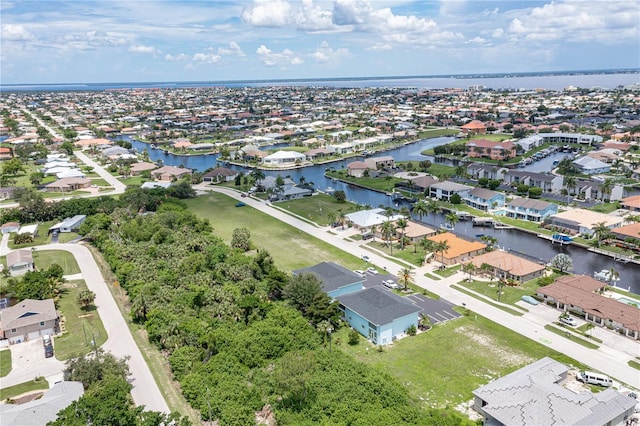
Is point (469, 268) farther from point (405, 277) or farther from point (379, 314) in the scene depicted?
point (379, 314)

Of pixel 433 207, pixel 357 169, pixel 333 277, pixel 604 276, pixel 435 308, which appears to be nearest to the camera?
pixel 435 308

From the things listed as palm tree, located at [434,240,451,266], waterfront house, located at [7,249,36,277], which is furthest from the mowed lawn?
waterfront house, located at [7,249,36,277]

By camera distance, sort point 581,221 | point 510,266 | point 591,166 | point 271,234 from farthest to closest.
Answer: point 591,166 < point 271,234 < point 581,221 < point 510,266

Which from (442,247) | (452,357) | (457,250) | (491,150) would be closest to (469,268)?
(442,247)

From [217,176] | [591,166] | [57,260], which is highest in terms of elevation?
[591,166]

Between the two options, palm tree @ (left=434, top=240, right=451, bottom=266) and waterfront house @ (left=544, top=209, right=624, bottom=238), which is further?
waterfront house @ (left=544, top=209, right=624, bottom=238)

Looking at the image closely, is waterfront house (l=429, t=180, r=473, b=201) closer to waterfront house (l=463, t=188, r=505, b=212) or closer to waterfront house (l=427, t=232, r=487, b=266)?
waterfront house (l=463, t=188, r=505, b=212)

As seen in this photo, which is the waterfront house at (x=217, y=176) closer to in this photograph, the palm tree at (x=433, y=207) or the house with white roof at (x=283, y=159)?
the house with white roof at (x=283, y=159)
